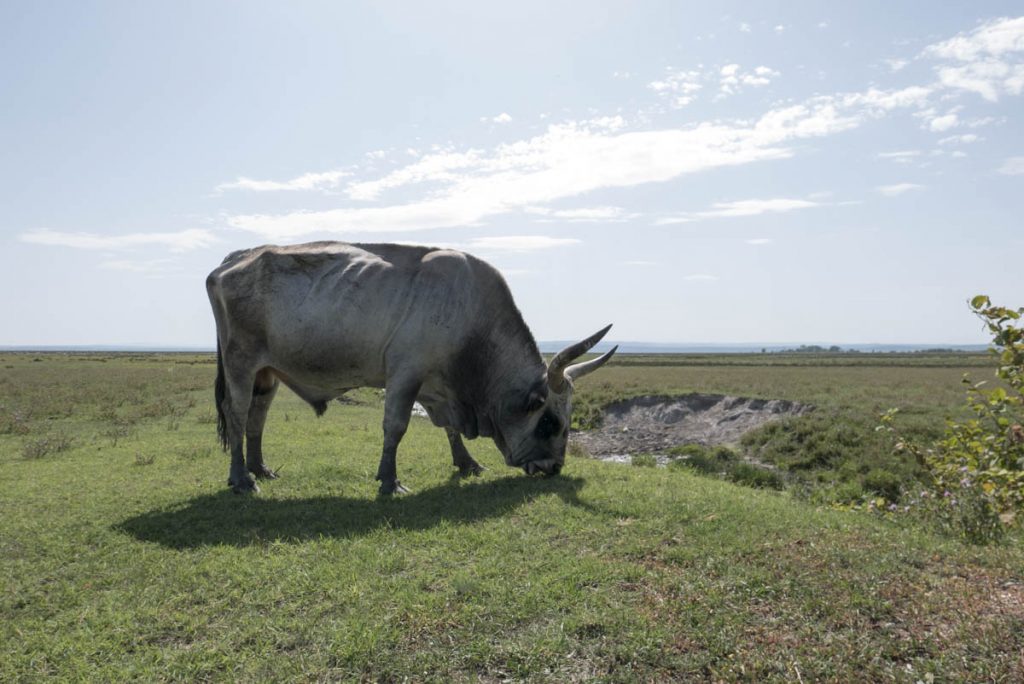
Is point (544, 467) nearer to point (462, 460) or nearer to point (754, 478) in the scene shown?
point (462, 460)

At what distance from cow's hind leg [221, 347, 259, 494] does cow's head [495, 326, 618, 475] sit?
368 centimetres

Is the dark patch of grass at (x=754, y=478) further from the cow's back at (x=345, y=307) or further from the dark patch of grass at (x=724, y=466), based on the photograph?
the cow's back at (x=345, y=307)

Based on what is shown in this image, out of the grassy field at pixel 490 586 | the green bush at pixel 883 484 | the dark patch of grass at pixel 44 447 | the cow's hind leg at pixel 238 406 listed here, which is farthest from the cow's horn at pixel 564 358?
the dark patch of grass at pixel 44 447

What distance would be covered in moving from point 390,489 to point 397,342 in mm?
1983

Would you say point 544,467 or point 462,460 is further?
point 462,460

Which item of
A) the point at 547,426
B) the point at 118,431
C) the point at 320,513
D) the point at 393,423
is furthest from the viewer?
the point at 118,431

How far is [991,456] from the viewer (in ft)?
21.7

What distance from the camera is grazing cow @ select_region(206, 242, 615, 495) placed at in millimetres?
9070

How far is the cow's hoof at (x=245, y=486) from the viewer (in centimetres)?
926

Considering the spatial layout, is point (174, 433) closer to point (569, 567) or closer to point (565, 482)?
point (565, 482)

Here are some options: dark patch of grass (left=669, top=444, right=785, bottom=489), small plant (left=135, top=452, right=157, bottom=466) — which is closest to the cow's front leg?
small plant (left=135, top=452, right=157, bottom=466)

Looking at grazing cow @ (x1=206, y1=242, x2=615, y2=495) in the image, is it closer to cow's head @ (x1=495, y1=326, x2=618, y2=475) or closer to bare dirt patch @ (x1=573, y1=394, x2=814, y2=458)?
cow's head @ (x1=495, y1=326, x2=618, y2=475)

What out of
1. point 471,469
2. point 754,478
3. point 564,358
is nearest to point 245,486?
point 471,469

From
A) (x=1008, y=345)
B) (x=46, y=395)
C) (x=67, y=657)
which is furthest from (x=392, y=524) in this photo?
(x=46, y=395)
